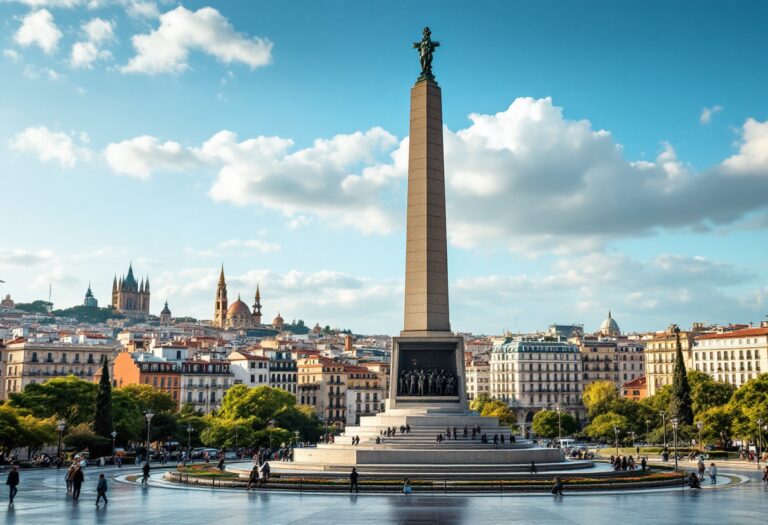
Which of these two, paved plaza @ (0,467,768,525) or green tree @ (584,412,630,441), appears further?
green tree @ (584,412,630,441)

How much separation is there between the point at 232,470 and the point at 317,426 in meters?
51.9

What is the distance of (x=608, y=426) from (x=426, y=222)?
5273 cm

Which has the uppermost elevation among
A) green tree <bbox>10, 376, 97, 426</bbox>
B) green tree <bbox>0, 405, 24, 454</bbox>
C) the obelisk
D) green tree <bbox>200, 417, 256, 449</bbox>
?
the obelisk

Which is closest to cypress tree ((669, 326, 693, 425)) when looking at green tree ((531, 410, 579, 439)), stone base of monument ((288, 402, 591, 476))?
green tree ((531, 410, 579, 439))

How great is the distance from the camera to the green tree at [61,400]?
7625 centimetres

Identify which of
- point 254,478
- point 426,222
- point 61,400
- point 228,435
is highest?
point 426,222

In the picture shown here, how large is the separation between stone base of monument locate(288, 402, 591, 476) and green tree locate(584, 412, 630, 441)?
1920 inches

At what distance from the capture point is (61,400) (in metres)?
78.3

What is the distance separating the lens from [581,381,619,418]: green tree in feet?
374

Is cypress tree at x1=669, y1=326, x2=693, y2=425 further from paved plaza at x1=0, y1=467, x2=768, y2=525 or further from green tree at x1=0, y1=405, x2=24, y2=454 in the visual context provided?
green tree at x1=0, y1=405, x2=24, y2=454

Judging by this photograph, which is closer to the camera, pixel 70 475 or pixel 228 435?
pixel 70 475

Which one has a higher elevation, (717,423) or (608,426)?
(717,423)

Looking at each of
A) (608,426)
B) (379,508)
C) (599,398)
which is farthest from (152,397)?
(379,508)

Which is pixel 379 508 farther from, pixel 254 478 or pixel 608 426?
pixel 608 426
